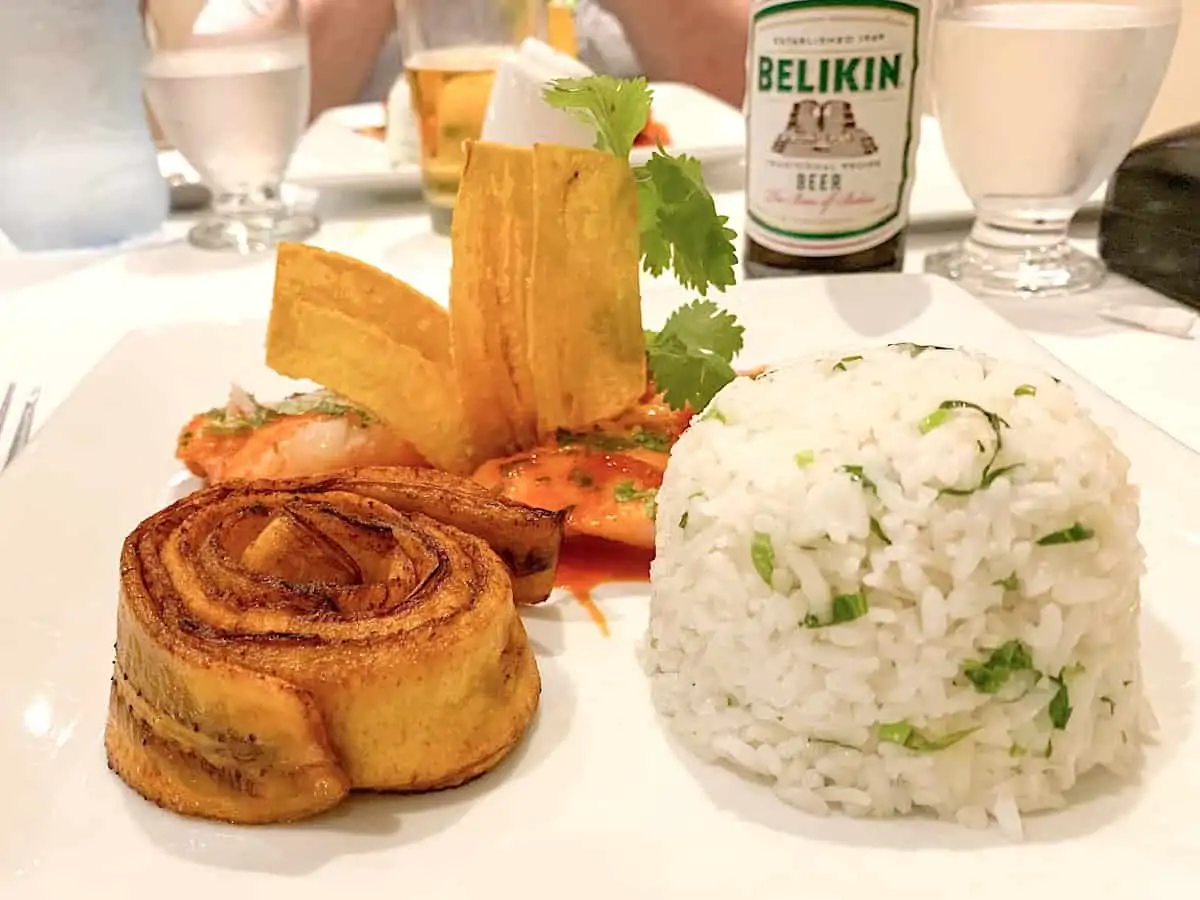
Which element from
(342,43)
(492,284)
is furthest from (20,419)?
(342,43)

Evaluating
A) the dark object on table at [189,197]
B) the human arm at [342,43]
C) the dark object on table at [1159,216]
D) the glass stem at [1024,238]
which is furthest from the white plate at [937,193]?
the human arm at [342,43]

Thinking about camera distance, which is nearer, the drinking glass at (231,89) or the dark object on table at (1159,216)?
the dark object on table at (1159,216)

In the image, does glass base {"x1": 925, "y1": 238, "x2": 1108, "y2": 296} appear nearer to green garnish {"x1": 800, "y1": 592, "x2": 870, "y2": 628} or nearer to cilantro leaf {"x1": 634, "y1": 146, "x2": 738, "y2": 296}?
cilantro leaf {"x1": 634, "y1": 146, "x2": 738, "y2": 296}

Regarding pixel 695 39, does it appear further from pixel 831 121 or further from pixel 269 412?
pixel 269 412

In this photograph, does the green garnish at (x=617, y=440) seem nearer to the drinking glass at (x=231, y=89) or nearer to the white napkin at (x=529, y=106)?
the white napkin at (x=529, y=106)

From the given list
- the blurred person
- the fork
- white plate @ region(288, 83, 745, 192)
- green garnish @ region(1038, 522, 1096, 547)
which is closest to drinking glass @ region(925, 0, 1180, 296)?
white plate @ region(288, 83, 745, 192)

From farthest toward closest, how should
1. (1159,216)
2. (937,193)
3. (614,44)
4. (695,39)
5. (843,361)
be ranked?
(614,44)
(695,39)
(937,193)
(1159,216)
(843,361)

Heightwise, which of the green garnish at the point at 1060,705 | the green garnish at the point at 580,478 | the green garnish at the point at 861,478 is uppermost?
the green garnish at the point at 861,478
